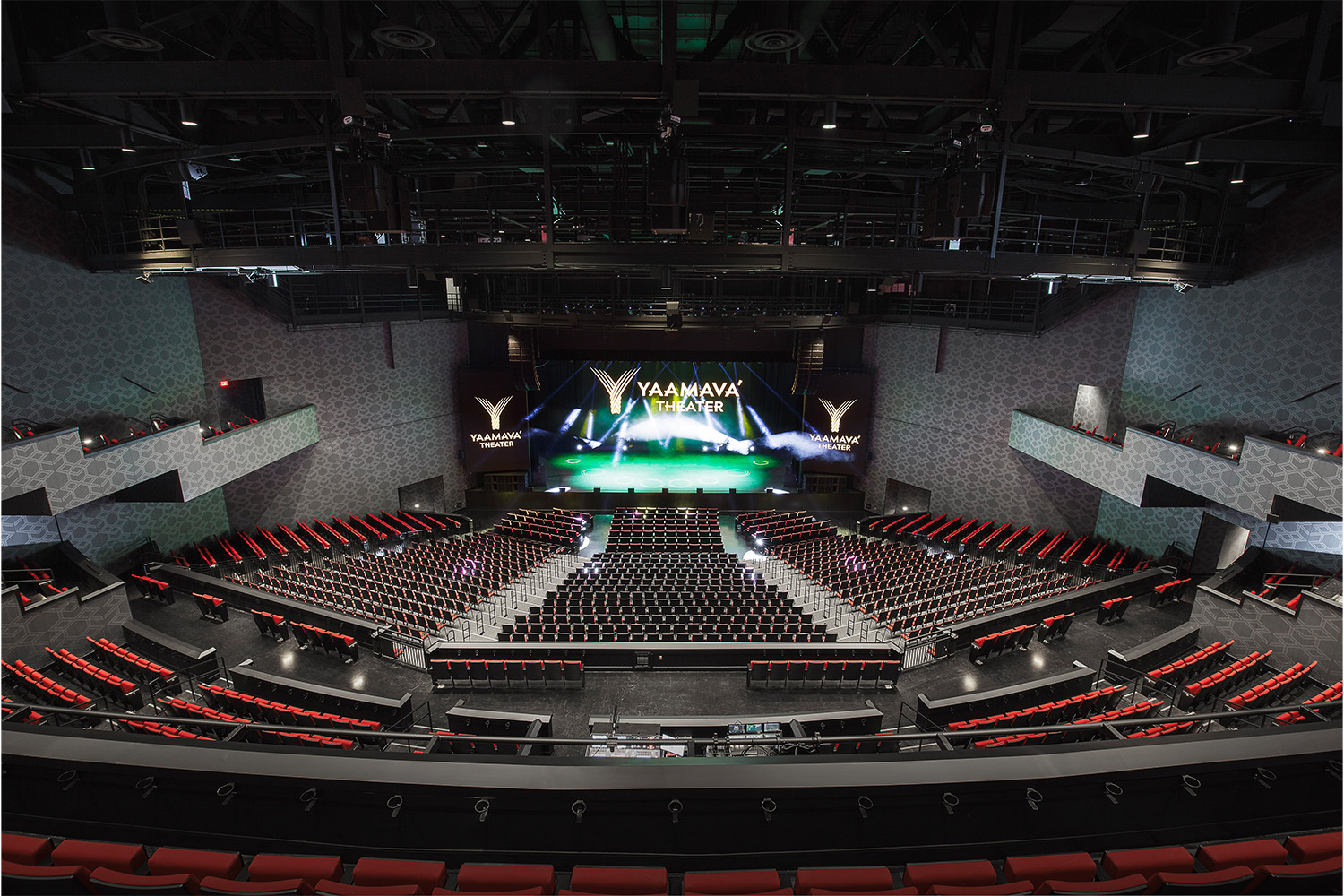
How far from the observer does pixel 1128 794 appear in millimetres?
3611

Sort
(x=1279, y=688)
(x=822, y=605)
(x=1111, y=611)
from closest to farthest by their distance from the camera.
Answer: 1. (x=1279, y=688)
2. (x=1111, y=611)
3. (x=822, y=605)

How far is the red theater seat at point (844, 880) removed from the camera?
317cm

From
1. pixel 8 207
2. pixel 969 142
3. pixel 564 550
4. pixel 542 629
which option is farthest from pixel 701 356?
pixel 8 207

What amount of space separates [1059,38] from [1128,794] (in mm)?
11084

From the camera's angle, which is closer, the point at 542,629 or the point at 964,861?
the point at 964,861

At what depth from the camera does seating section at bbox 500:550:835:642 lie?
1099cm

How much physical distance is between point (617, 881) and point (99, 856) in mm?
2982

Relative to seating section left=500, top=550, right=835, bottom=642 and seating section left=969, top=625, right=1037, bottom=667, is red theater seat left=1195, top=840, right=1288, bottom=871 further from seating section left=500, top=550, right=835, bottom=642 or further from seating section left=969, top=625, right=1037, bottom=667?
seating section left=969, top=625, right=1037, bottom=667

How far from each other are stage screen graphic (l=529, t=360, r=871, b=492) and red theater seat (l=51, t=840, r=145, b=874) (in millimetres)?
18902

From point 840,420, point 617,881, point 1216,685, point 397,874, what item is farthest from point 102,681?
point 840,420

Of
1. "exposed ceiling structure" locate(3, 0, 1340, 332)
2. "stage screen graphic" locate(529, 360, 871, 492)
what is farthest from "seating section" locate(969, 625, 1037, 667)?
"stage screen graphic" locate(529, 360, 871, 492)

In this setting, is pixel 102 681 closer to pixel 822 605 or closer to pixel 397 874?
pixel 397 874

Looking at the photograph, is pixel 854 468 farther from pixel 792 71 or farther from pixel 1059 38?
pixel 792 71

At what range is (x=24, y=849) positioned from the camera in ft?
10.3
